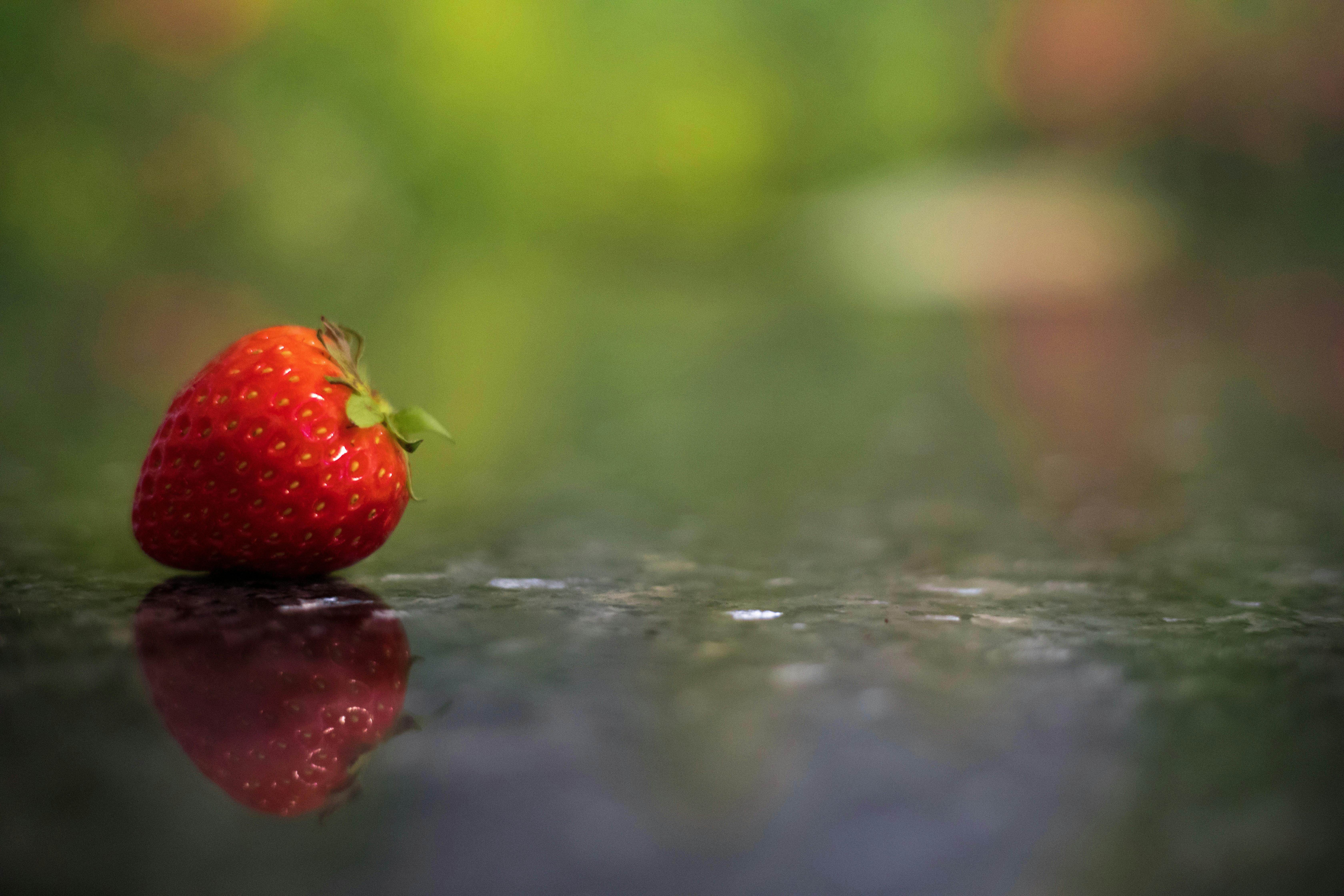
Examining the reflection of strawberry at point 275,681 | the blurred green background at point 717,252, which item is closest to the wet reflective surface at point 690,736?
the reflection of strawberry at point 275,681

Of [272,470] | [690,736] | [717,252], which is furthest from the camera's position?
[717,252]

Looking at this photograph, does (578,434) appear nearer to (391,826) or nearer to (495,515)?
(495,515)

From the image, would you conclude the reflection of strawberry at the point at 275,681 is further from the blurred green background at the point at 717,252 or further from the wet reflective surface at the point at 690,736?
the blurred green background at the point at 717,252

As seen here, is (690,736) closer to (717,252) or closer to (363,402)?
(363,402)

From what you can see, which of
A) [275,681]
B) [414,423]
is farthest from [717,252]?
[275,681]

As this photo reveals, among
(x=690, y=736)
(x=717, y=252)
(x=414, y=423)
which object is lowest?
(x=690, y=736)

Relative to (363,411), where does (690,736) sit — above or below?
below

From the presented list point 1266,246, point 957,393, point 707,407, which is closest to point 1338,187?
point 1266,246
